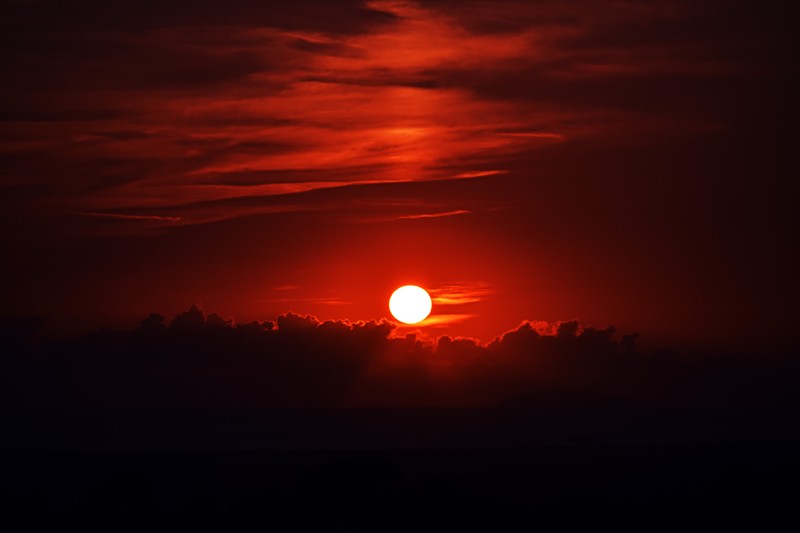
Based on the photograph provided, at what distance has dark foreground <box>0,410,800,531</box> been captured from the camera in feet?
234

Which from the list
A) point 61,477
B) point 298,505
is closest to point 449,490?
point 298,505

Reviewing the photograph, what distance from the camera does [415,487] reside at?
81125 mm

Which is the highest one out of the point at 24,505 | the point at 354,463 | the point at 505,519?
the point at 24,505

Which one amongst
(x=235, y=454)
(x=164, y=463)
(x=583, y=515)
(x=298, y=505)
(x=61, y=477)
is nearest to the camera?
(x=298, y=505)

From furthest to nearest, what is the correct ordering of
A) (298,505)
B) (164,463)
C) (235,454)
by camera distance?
(235,454) < (164,463) < (298,505)

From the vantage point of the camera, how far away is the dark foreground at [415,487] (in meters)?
71.4

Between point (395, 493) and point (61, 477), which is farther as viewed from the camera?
point (61, 477)

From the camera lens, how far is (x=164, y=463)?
500ft

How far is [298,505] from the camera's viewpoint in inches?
2822

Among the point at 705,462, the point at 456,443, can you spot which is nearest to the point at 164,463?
the point at 456,443

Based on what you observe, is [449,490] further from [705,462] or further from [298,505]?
[705,462]

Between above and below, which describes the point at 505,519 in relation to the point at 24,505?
below

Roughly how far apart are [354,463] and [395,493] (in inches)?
132

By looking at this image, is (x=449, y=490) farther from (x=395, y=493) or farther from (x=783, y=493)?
(x=783, y=493)
